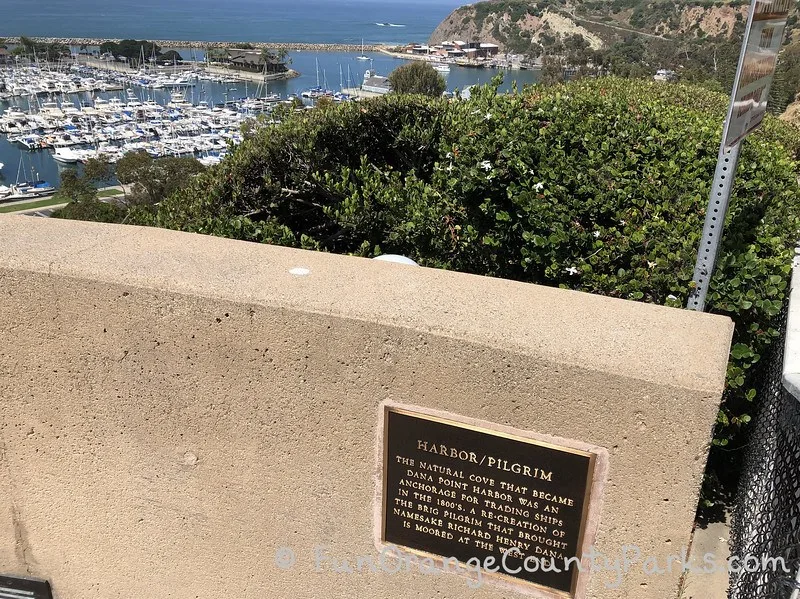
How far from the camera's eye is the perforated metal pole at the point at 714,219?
2.32 metres

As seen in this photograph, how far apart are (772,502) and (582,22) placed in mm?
144134

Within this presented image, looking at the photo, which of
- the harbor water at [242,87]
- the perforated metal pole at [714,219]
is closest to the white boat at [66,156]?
the harbor water at [242,87]

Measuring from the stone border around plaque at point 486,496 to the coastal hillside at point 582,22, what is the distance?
10160 centimetres

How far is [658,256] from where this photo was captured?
3.21 metres

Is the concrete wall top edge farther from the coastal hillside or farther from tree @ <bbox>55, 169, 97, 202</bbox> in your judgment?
the coastal hillside

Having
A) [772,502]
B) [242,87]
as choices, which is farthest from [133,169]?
[242,87]

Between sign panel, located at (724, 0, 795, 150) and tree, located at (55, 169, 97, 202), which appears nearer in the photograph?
sign panel, located at (724, 0, 795, 150)

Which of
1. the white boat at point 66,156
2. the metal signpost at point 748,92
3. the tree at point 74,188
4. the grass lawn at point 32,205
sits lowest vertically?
the grass lawn at point 32,205

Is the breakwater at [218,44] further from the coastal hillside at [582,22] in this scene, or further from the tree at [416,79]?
the tree at [416,79]

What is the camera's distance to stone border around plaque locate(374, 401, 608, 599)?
Answer: 230 cm

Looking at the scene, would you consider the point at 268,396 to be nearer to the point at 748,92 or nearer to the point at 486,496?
the point at 486,496

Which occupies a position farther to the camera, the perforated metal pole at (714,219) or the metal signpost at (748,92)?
the perforated metal pole at (714,219)

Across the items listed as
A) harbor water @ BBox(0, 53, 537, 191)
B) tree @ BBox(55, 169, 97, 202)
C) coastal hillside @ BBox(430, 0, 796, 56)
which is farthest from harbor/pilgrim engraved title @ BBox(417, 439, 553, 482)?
coastal hillside @ BBox(430, 0, 796, 56)

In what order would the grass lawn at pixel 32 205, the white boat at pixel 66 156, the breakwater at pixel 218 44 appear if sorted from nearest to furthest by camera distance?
the grass lawn at pixel 32 205 → the white boat at pixel 66 156 → the breakwater at pixel 218 44
